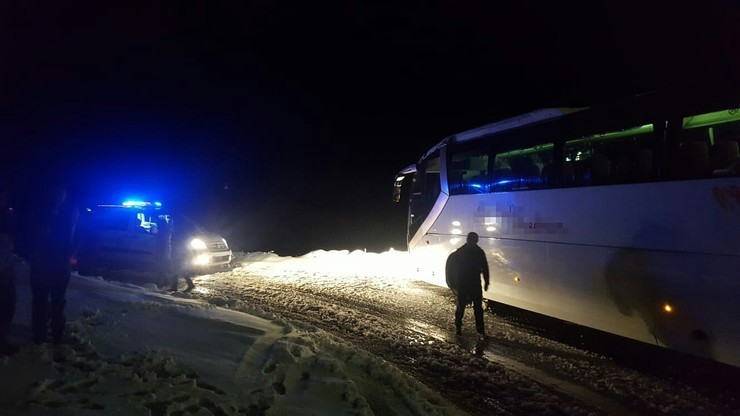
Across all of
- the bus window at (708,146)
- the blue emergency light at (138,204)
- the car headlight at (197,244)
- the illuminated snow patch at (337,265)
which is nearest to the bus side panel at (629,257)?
→ the bus window at (708,146)

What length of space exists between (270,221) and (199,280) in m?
32.5

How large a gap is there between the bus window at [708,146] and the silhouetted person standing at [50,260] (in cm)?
761

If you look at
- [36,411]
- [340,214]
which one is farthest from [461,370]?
[340,214]

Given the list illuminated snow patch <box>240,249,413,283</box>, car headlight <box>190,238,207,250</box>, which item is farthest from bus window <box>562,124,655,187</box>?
car headlight <box>190,238,207,250</box>

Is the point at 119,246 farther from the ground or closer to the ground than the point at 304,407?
farther from the ground

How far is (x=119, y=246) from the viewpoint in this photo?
42.5ft

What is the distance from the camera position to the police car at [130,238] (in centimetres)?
1259

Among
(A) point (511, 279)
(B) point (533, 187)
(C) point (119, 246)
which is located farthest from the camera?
(C) point (119, 246)

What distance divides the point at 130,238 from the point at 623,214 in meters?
11.4

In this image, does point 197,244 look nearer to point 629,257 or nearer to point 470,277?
point 470,277

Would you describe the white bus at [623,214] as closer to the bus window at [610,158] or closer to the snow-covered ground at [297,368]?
the bus window at [610,158]

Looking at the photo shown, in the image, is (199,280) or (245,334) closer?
(245,334)

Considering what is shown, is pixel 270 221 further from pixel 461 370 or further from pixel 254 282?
pixel 461 370

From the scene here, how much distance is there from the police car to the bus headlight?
404 mm
